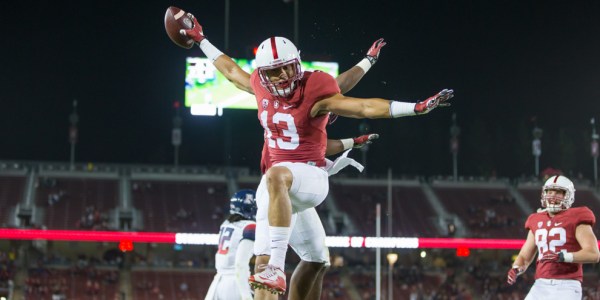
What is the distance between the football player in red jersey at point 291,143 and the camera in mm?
5262

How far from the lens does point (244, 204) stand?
7.00 meters

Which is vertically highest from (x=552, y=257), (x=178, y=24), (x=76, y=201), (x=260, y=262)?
(x=76, y=201)

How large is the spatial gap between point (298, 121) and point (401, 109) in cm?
83

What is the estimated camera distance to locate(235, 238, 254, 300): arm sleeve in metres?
6.96

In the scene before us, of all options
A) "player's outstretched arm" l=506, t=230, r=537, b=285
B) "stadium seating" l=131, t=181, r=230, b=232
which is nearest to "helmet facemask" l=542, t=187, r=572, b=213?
"player's outstretched arm" l=506, t=230, r=537, b=285

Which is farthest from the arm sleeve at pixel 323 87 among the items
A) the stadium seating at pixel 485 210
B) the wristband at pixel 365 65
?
the stadium seating at pixel 485 210

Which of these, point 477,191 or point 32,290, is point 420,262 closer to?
point 477,191

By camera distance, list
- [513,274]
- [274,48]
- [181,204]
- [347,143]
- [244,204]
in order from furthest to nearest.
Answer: [181,204] → [513,274] → [244,204] → [347,143] → [274,48]

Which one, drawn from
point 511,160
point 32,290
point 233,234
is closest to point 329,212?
point 32,290

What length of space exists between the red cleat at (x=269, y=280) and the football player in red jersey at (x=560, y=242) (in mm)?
2730

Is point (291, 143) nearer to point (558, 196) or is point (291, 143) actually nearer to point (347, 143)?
point (347, 143)

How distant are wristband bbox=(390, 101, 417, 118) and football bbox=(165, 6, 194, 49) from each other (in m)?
2.16

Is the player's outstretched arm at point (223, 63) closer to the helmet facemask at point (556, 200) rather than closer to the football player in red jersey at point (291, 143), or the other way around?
the football player in red jersey at point (291, 143)

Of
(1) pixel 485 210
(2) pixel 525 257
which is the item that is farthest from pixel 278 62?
(1) pixel 485 210
